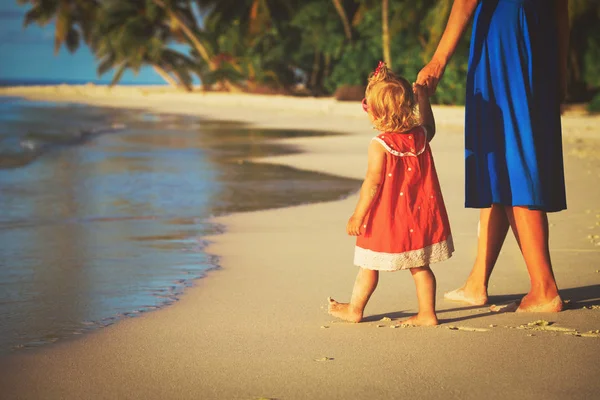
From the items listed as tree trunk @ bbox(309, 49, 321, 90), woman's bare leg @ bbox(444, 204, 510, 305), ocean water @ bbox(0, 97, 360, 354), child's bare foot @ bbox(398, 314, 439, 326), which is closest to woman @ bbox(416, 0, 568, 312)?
woman's bare leg @ bbox(444, 204, 510, 305)

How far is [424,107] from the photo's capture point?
171 inches

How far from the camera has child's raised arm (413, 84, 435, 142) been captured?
432 cm

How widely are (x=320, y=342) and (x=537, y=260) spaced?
110 centimetres

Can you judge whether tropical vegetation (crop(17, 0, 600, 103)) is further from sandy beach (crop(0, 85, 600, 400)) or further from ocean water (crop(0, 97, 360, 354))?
sandy beach (crop(0, 85, 600, 400))

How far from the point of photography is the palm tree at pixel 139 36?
46.4m

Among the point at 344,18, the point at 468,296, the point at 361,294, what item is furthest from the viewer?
the point at 344,18

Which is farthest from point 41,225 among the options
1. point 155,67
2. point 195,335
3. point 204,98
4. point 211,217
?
point 155,67

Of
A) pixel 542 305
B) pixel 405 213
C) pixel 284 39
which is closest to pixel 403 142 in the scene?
pixel 405 213

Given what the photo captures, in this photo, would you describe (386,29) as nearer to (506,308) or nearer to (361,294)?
(506,308)

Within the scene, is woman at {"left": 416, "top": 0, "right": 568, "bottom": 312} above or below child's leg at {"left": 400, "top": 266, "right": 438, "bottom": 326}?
above

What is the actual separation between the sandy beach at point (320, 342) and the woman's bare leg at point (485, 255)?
78mm

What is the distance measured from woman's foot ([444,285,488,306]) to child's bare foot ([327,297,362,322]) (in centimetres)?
62

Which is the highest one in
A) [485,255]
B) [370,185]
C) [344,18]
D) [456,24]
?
[344,18]

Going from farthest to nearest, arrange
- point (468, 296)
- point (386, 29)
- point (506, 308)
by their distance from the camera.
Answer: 1. point (386, 29)
2. point (468, 296)
3. point (506, 308)
